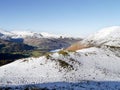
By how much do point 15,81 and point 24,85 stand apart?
2.90 metres

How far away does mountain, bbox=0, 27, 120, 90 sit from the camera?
37128 millimetres

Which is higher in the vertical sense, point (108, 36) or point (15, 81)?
point (108, 36)

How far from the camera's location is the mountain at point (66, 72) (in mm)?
37128

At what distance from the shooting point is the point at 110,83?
43219 millimetres

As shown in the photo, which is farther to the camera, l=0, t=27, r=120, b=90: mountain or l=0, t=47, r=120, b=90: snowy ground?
l=0, t=47, r=120, b=90: snowy ground

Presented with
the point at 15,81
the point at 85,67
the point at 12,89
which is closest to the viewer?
the point at 12,89

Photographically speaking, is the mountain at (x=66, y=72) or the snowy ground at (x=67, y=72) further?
the snowy ground at (x=67, y=72)

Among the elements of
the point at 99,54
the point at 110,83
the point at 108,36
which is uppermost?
the point at 108,36

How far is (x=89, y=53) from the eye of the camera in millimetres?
62500

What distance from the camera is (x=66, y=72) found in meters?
47.3

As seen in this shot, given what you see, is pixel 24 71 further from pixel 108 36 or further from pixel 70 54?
pixel 108 36

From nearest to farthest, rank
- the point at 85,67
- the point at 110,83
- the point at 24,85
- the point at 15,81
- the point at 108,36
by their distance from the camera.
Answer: the point at 24,85
the point at 15,81
the point at 110,83
the point at 85,67
the point at 108,36

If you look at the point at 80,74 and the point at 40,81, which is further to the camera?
the point at 80,74

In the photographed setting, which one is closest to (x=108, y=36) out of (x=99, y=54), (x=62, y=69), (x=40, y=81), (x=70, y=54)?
(x=99, y=54)
